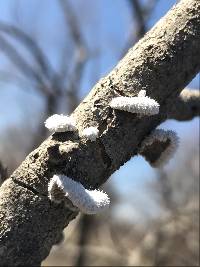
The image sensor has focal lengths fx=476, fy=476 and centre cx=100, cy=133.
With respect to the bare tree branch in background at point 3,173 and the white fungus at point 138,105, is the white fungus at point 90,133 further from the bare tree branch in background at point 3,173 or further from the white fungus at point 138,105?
the bare tree branch in background at point 3,173

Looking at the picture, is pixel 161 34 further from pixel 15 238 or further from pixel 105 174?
pixel 15 238

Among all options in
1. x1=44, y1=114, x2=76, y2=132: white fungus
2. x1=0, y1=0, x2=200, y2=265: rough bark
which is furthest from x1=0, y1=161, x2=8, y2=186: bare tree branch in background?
x1=44, y1=114, x2=76, y2=132: white fungus

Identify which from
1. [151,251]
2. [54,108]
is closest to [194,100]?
[151,251]

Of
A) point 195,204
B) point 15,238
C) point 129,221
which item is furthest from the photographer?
point 129,221

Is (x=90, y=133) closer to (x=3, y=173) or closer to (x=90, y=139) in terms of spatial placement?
(x=90, y=139)

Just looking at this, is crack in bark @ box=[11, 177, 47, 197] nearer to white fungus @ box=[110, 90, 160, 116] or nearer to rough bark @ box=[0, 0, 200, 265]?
rough bark @ box=[0, 0, 200, 265]

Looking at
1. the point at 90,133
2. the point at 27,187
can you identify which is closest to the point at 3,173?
the point at 27,187
